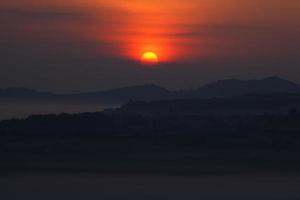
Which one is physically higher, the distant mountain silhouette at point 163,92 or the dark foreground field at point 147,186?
the distant mountain silhouette at point 163,92

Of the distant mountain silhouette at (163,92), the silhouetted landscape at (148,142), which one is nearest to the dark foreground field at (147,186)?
the silhouetted landscape at (148,142)

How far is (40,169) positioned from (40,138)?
772 cm

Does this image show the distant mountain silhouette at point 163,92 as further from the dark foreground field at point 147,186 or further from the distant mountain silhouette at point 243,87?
the dark foreground field at point 147,186

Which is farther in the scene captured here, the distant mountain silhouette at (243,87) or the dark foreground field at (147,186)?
the distant mountain silhouette at (243,87)

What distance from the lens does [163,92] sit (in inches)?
3777

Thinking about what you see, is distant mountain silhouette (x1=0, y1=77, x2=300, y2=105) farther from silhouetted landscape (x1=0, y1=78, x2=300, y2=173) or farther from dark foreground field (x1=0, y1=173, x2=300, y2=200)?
dark foreground field (x1=0, y1=173, x2=300, y2=200)

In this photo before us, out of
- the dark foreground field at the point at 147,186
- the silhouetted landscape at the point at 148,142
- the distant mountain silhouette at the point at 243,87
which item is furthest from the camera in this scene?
the distant mountain silhouette at the point at 243,87

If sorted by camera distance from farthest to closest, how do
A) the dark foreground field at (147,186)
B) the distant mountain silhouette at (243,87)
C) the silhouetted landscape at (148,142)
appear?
the distant mountain silhouette at (243,87) → the silhouetted landscape at (148,142) → the dark foreground field at (147,186)

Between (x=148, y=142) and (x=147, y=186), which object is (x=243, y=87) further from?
(x=147, y=186)

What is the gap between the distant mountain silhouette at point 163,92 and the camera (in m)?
81.8

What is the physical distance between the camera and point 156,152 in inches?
1156

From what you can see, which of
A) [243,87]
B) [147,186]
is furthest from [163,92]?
[147,186]

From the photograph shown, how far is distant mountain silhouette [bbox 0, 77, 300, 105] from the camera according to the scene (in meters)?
81.8

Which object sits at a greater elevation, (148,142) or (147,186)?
(148,142)
